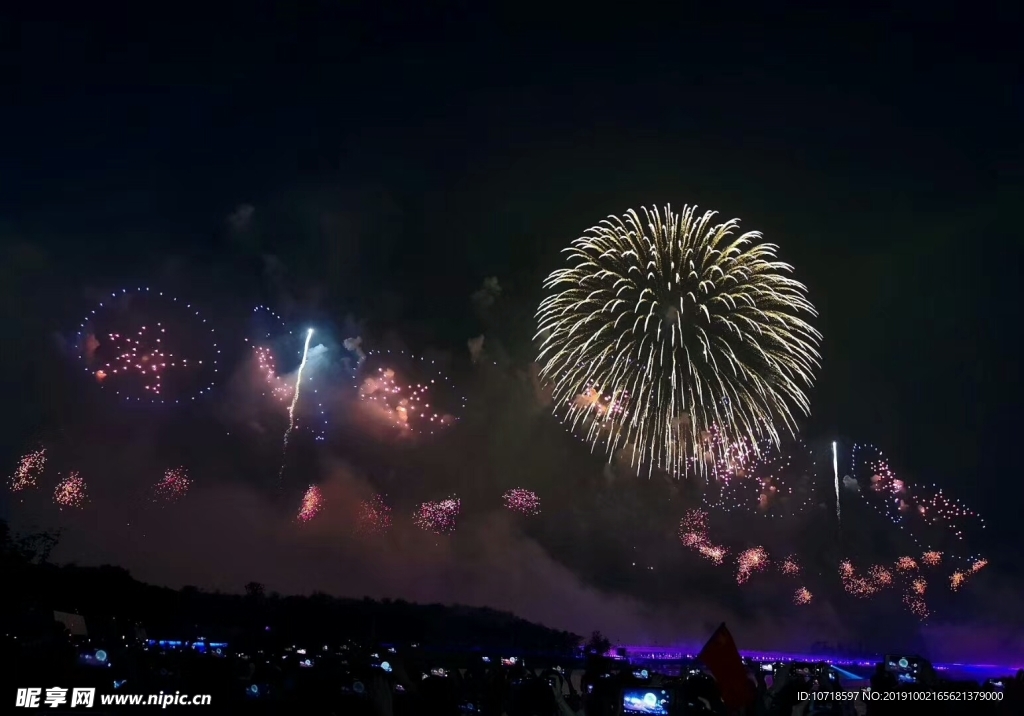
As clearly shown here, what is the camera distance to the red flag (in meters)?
10.6

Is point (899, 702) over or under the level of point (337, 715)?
over

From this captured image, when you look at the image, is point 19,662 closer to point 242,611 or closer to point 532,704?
point 532,704

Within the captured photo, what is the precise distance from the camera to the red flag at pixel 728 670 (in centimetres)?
1057

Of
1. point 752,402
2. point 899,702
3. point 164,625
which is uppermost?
point 752,402

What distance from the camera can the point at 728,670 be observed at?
10.7 m

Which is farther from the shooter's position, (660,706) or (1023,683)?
(660,706)

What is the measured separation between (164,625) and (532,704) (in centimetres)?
11271

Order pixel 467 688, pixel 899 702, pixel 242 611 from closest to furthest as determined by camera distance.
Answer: pixel 899 702, pixel 467 688, pixel 242 611

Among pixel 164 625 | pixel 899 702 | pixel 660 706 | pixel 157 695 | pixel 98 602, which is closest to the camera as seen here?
pixel 899 702

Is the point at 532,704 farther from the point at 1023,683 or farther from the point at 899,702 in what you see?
the point at 1023,683

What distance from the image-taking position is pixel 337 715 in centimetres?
955

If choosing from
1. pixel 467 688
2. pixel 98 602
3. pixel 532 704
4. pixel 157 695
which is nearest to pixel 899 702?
pixel 532 704

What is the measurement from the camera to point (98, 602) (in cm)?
9656

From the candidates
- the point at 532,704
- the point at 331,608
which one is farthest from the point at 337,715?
the point at 331,608
